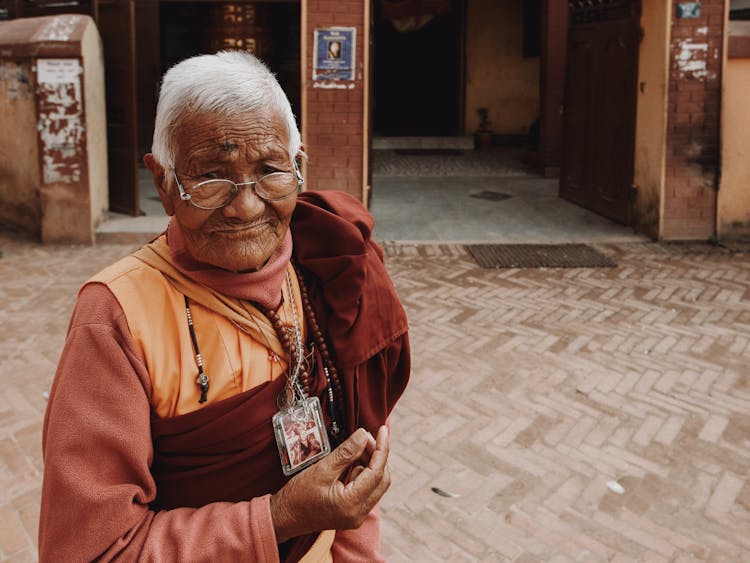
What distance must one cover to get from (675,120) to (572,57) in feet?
8.27

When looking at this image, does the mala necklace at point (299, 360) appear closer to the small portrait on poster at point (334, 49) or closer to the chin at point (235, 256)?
the chin at point (235, 256)

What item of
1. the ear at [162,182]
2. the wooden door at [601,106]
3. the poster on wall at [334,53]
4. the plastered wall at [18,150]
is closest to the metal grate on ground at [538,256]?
the wooden door at [601,106]

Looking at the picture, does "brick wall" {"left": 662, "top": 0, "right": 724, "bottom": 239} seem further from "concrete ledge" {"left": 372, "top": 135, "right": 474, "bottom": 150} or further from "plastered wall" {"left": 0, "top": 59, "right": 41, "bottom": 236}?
"concrete ledge" {"left": 372, "top": 135, "right": 474, "bottom": 150}

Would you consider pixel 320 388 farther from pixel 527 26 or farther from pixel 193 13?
pixel 527 26

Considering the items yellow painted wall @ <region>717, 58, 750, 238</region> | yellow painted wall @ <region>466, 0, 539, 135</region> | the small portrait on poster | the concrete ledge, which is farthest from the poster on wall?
yellow painted wall @ <region>466, 0, 539, 135</region>

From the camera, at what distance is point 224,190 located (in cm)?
154

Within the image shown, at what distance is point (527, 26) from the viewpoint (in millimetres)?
15953

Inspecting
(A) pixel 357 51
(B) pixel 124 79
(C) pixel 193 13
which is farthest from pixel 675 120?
(C) pixel 193 13

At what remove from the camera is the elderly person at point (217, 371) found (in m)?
1.38

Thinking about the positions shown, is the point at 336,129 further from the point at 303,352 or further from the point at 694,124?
the point at 303,352

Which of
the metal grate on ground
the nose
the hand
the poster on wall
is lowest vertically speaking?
the metal grate on ground

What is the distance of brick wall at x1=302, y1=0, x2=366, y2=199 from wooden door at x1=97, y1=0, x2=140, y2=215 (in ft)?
6.80

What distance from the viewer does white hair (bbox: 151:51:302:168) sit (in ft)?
4.86

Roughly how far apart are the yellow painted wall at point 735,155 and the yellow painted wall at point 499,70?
857 centimetres
